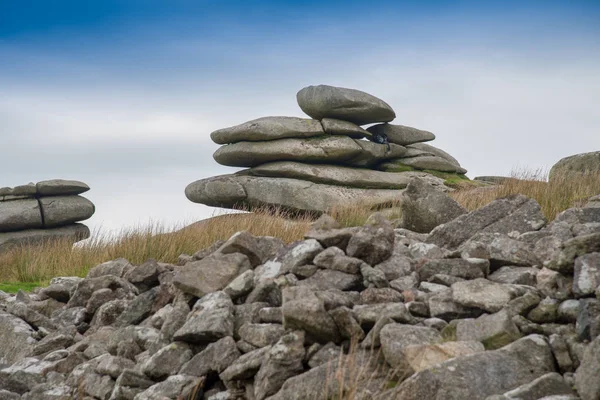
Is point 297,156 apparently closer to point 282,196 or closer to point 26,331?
point 282,196

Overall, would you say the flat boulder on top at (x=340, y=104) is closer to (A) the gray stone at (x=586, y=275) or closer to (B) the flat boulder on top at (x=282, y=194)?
(B) the flat boulder on top at (x=282, y=194)

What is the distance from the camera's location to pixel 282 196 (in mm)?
25406

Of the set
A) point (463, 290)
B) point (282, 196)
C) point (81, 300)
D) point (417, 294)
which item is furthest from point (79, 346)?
point (282, 196)

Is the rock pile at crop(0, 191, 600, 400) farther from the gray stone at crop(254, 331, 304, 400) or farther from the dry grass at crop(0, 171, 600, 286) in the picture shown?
the dry grass at crop(0, 171, 600, 286)

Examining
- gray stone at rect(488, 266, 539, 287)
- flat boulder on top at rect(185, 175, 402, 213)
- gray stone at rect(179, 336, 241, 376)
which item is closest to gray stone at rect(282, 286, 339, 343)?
gray stone at rect(179, 336, 241, 376)

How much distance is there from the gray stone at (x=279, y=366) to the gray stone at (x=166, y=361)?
965mm

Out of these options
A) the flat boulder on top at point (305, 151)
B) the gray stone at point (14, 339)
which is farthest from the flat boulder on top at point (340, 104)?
the gray stone at point (14, 339)

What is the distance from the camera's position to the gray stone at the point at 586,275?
455cm

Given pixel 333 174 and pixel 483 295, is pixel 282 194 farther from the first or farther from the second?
pixel 483 295

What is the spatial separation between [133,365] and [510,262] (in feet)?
12.3

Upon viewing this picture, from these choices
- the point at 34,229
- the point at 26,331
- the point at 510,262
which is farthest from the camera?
the point at 34,229

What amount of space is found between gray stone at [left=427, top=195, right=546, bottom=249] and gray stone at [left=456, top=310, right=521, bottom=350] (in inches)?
123

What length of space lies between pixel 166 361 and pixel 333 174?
20.9 metres

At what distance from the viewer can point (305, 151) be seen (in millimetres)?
26312
